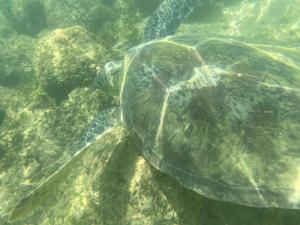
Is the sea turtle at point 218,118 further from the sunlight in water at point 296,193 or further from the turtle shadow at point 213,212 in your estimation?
the turtle shadow at point 213,212

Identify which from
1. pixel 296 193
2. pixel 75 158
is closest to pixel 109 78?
pixel 75 158

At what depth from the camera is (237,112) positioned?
7.83ft

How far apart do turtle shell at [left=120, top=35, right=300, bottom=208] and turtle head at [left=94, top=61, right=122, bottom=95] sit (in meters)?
0.89

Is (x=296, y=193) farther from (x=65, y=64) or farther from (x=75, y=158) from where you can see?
(x=65, y=64)

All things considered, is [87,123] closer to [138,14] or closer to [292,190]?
[292,190]

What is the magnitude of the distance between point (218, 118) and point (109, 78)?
2092 millimetres

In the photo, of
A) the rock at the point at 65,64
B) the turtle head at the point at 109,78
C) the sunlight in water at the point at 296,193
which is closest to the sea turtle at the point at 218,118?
the sunlight in water at the point at 296,193

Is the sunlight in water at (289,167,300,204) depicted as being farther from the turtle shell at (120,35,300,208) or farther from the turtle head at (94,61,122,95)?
the turtle head at (94,61,122,95)

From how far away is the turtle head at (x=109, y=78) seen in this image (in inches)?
157

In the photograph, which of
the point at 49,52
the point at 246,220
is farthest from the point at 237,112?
the point at 49,52

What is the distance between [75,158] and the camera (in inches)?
121

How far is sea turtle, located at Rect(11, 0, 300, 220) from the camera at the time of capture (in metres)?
2.21

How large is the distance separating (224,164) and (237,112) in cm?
44

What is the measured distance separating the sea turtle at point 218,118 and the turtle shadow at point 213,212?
0.83 feet
